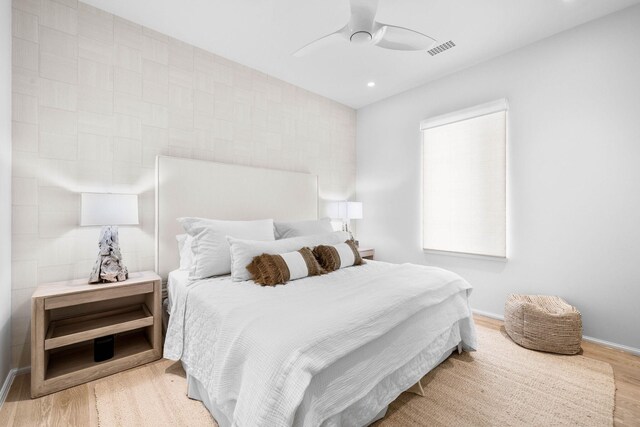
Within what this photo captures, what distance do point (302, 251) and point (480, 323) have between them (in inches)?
83.1

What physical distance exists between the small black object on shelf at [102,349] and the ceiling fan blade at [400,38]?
9.63 feet

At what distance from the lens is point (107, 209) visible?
2033mm

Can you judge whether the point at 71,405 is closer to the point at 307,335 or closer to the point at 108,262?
the point at 108,262

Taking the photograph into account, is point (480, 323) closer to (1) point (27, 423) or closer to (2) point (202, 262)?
(2) point (202, 262)

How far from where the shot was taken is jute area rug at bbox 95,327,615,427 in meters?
1.58

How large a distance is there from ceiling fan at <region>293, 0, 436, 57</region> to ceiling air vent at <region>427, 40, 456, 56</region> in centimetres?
91

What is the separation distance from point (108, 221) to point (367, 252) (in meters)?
3.00

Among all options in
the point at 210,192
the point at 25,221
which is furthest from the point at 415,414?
the point at 25,221

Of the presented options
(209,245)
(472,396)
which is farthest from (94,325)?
(472,396)

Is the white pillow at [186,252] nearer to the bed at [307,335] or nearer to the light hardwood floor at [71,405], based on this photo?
the bed at [307,335]

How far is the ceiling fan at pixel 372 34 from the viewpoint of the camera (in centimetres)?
184

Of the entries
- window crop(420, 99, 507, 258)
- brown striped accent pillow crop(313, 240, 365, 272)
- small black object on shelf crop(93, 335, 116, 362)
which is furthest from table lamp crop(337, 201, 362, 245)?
small black object on shelf crop(93, 335, 116, 362)

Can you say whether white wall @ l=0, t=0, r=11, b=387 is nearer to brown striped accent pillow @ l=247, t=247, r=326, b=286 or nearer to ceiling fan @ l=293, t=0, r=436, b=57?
brown striped accent pillow @ l=247, t=247, r=326, b=286

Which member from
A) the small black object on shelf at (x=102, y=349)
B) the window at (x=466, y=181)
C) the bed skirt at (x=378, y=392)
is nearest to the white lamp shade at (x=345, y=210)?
the window at (x=466, y=181)
